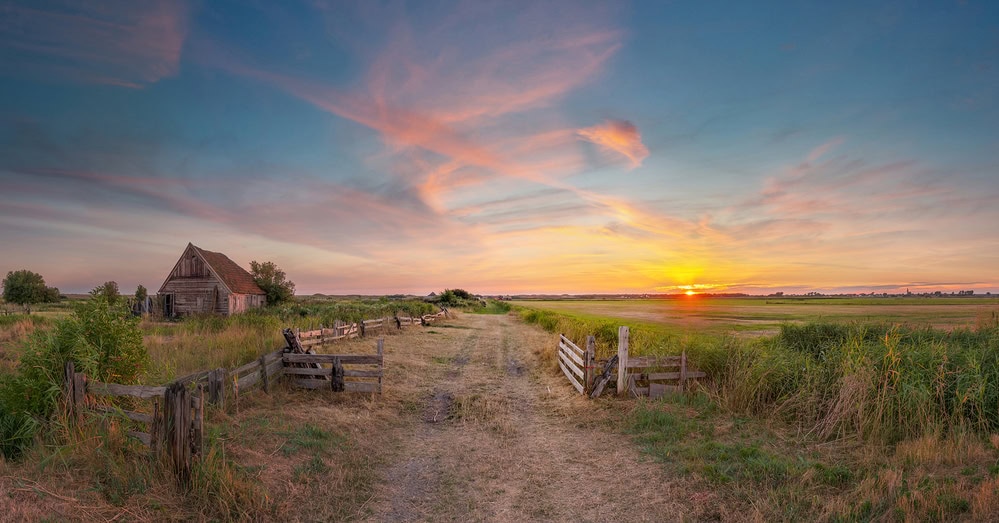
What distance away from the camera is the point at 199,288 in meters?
33.6

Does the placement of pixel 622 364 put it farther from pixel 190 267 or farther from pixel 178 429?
pixel 190 267

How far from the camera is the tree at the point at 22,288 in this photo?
50438mm

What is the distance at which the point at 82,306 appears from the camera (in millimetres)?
7832

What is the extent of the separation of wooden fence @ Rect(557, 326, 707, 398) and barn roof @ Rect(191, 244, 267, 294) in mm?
31438

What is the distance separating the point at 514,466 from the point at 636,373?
568cm

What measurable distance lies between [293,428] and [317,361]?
3603 millimetres

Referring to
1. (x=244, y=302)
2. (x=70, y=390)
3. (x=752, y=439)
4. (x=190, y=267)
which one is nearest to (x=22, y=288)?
(x=190, y=267)

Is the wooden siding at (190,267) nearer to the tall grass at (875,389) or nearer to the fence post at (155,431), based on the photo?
the fence post at (155,431)

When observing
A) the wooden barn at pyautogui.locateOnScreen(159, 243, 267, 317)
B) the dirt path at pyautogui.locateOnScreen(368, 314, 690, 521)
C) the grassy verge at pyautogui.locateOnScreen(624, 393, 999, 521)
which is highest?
the wooden barn at pyautogui.locateOnScreen(159, 243, 267, 317)

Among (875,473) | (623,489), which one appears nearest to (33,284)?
(623,489)

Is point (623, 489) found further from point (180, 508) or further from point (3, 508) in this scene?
point (3, 508)

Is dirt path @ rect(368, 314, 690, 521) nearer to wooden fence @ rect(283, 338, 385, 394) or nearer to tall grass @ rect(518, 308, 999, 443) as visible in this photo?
wooden fence @ rect(283, 338, 385, 394)

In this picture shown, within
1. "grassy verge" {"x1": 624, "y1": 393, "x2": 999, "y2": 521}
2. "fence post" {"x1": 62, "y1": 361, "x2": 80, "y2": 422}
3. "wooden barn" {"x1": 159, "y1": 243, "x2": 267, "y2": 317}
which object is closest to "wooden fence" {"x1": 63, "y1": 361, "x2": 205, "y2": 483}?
"fence post" {"x1": 62, "y1": 361, "x2": 80, "y2": 422}

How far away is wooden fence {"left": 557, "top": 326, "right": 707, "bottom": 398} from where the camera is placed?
38.8 feet
